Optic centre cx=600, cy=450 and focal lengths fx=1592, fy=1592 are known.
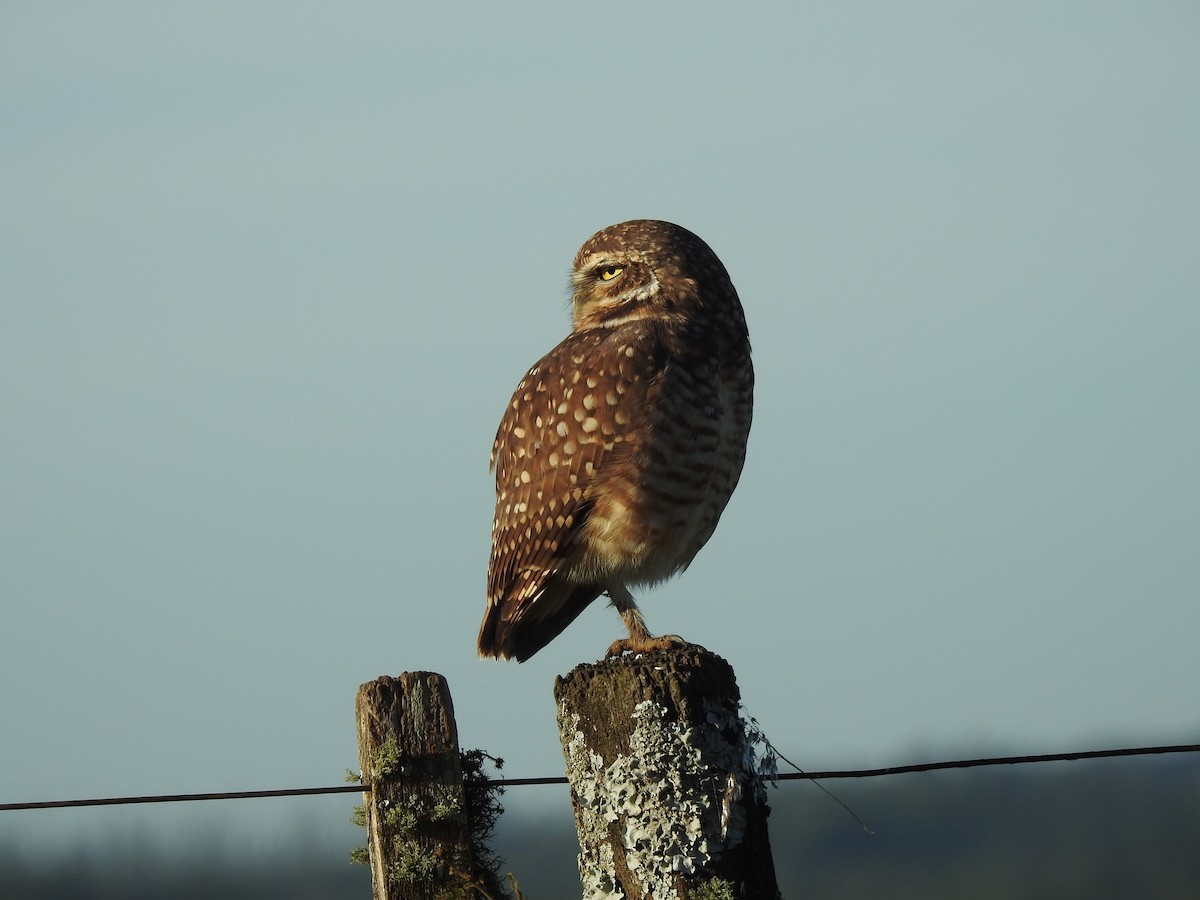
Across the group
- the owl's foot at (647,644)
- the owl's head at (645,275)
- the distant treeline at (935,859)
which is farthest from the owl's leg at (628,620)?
the distant treeline at (935,859)

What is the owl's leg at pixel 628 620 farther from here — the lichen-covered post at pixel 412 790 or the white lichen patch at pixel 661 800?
the white lichen patch at pixel 661 800

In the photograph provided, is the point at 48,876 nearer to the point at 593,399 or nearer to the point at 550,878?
the point at 550,878

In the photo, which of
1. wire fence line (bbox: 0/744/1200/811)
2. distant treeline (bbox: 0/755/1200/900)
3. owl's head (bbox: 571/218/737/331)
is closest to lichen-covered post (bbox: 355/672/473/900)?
wire fence line (bbox: 0/744/1200/811)

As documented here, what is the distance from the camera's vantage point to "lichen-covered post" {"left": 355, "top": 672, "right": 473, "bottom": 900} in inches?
163

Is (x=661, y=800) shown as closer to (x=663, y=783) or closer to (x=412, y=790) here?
(x=663, y=783)

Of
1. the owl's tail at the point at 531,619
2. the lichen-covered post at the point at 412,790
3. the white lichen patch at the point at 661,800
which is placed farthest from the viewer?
the owl's tail at the point at 531,619

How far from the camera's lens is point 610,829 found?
3.70 metres

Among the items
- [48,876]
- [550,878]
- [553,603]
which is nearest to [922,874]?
[550,878]

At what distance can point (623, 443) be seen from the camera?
571 centimetres

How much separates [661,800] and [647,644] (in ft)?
4.51

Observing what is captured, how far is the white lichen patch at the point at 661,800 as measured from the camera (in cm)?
362

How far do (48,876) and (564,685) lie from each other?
58761 millimetres

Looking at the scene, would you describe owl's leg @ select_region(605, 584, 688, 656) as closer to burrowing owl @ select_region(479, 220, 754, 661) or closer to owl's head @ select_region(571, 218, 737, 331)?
burrowing owl @ select_region(479, 220, 754, 661)

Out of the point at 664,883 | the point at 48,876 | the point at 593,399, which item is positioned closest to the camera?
the point at 664,883
